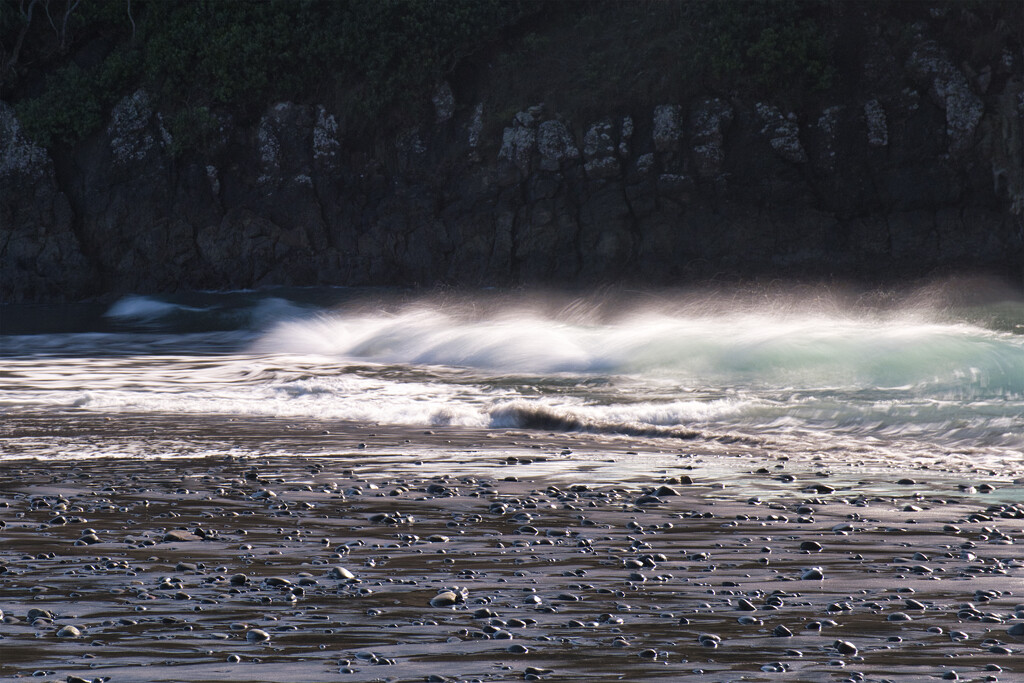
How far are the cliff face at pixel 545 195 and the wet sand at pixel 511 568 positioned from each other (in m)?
19.5

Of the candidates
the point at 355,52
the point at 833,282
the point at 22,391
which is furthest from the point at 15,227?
the point at 833,282

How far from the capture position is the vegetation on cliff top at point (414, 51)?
1088 inches

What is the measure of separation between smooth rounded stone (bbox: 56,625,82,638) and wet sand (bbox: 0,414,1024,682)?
0.04 feet

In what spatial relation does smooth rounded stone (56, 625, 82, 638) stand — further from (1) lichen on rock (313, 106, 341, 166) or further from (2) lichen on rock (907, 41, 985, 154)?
(1) lichen on rock (313, 106, 341, 166)

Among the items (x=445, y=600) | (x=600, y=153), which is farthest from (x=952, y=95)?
(x=445, y=600)

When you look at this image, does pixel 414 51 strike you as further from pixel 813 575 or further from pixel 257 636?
pixel 257 636

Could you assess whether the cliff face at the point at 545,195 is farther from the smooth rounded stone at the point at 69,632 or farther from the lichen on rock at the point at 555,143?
the smooth rounded stone at the point at 69,632

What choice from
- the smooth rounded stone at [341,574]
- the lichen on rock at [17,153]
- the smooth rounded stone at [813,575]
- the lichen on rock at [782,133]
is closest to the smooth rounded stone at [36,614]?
the smooth rounded stone at [341,574]

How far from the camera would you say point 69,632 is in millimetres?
4008

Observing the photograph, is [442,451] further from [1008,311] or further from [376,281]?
[376,281]

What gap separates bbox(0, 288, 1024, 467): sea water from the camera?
10.3 metres

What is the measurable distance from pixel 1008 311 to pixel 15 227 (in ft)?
84.6

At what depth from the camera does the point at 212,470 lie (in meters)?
8.13

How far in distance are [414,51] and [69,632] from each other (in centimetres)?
2752
